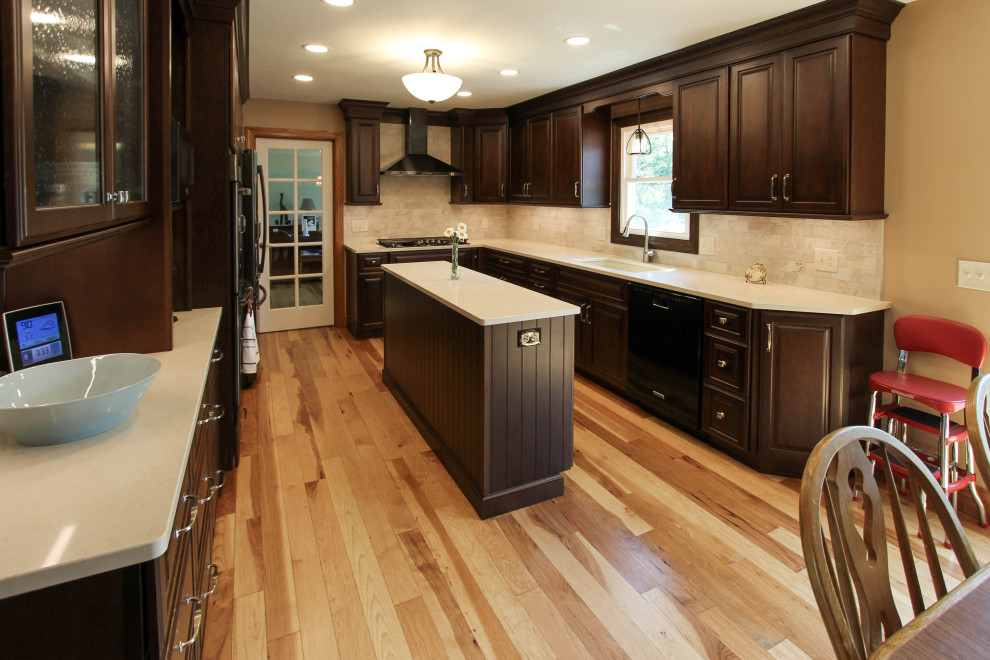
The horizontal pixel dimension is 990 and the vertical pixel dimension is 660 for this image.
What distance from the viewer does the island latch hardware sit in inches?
106

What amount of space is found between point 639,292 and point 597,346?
719 mm

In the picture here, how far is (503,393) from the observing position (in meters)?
2.68

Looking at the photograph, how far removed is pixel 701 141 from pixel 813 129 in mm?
802

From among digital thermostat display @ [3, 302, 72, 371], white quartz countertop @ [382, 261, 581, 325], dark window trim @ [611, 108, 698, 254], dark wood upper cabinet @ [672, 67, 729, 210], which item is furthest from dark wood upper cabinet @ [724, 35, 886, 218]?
digital thermostat display @ [3, 302, 72, 371]

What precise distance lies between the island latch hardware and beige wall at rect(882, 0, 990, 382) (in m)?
1.93

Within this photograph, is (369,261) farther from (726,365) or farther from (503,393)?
(726,365)

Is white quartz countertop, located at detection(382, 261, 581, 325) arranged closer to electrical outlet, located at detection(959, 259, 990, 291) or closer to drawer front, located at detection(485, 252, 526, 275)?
drawer front, located at detection(485, 252, 526, 275)

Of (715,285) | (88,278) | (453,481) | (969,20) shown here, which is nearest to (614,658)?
(453,481)

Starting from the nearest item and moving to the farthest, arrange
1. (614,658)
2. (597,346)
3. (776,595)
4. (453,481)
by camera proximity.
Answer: (614,658) → (776,595) → (453,481) → (597,346)

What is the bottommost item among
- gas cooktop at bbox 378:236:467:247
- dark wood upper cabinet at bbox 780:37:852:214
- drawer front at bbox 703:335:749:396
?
drawer front at bbox 703:335:749:396

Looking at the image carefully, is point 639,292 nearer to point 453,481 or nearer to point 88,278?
point 453,481

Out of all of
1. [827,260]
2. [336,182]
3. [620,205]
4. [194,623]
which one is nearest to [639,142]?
[620,205]

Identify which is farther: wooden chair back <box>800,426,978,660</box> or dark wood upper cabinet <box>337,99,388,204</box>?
dark wood upper cabinet <box>337,99,388,204</box>

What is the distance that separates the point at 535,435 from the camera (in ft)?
9.23
